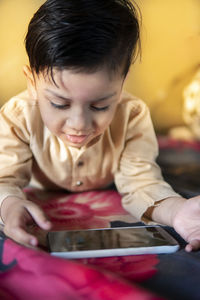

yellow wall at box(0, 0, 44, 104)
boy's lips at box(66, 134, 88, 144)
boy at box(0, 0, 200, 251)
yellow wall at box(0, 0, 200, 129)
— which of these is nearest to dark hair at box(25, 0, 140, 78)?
boy at box(0, 0, 200, 251)

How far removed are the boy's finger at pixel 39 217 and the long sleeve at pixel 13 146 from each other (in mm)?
140

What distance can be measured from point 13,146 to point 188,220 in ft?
1.14

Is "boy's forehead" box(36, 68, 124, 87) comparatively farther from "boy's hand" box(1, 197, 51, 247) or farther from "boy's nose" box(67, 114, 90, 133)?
"boy's hand" box(1, 197, 51, 247)

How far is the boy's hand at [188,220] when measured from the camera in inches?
24.1

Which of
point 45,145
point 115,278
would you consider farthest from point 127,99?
point 115,278

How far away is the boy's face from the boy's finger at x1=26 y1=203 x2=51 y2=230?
5.2 inches

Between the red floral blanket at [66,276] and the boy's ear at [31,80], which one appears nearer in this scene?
the red floral blanket at [66,276]

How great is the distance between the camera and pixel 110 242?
568 mm

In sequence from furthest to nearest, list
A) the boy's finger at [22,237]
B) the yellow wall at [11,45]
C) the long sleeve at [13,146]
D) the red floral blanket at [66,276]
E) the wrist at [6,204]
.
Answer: the yellow wall at [11,45] < the long sleeve at [13,146] < the wrist at [6,204] < the boy's finger at [22,237] < the red floral blanket at [66,276]

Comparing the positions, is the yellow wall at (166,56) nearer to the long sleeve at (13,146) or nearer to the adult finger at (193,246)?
the long sleeve at (13,146)

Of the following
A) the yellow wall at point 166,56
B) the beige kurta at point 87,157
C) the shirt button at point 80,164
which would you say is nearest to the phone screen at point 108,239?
the beige kurta at point 87,157

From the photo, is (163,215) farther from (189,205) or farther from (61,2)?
(61,2)

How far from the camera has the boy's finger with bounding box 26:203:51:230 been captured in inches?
22.2

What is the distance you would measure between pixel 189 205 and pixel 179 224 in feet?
0.11
